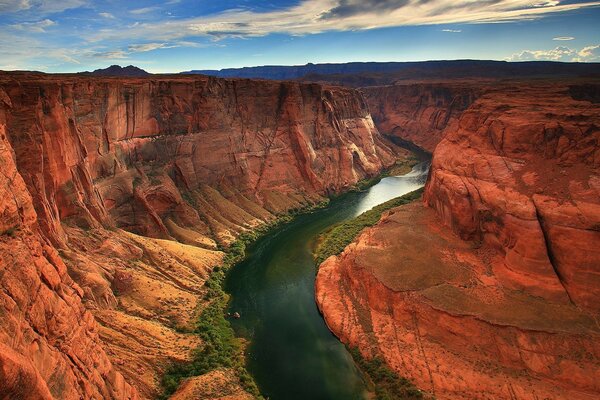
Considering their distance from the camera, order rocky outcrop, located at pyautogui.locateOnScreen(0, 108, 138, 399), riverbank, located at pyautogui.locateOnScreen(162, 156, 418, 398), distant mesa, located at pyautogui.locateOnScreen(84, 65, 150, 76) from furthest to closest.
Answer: distant mesa, located at pyautogui.locateOnScreen(84, 65, 150, 76), riverbank, located at pyautogui.locateOnScreen(162, 156, 418, 398), rocky outcrop, located at pyautogui.locateOnScreen(0, 108, 138, 399)

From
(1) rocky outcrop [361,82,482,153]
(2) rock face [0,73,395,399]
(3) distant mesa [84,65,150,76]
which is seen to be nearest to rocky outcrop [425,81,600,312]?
(2) rock face [0,73,395,399]

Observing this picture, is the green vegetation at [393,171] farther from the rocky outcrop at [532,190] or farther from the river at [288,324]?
the rocky outcrop at [532,190]

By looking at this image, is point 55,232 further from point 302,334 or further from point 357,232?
point 357,232

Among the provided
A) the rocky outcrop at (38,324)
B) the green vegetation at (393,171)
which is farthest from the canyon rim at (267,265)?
the green vegetation at (393,171)

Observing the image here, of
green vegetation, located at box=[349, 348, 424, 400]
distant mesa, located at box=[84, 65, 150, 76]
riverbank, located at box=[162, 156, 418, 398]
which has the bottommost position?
green vegetation, located at box=[349, 348, 424, 400]

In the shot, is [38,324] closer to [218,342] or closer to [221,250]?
[218,342]

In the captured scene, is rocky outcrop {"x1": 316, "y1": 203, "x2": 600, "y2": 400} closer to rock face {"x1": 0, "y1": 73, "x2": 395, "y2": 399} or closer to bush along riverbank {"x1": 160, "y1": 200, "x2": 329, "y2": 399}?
bush along riverbank {"x1": 160, "y1": 200, "x2": 329, "y2": 399}

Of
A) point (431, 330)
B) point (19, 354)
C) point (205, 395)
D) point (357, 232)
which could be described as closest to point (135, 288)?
point (205, 395)
